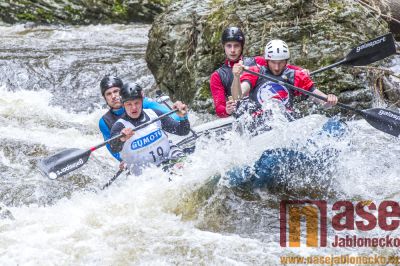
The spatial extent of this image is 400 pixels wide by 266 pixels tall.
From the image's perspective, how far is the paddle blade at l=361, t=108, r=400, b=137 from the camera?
21.3 ft

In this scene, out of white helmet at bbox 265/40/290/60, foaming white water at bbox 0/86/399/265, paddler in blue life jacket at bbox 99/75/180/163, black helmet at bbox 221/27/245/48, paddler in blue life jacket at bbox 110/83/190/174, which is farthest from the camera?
black helmet at bbox 221/27/245/48

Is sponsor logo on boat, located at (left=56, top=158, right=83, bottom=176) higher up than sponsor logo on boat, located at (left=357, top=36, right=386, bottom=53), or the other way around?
sponsor logo on boat, located at (left=357, top=36, right=386, bottom=53)

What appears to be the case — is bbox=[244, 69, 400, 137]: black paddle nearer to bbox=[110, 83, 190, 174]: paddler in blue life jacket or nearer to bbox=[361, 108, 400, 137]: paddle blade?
bbox=[361, 108, 400, 137]: paddle blade

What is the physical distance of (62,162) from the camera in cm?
631

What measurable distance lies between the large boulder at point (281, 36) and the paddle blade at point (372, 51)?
49.2 inches

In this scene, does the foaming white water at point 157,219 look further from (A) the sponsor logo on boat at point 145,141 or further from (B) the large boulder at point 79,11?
(B) the large boulder at point 79,11

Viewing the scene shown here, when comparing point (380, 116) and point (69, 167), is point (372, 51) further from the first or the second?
point (69, 167)

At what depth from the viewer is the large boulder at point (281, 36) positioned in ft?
28.1

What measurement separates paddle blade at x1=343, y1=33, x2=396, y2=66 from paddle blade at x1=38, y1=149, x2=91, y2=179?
312 cm

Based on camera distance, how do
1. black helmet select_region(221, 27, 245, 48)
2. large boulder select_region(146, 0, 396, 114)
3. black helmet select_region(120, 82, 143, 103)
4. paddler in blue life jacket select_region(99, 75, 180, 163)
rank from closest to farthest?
1. black helmet select_region(120, 82, 143, 103)
2. paddler in blue life jacket select_region(99, 75, 180, 163)
3. black helmet select_region(221, 27, 245, 48)
4. large boulder select_region(146, 0, 396, 114)

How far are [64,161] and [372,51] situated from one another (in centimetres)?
360

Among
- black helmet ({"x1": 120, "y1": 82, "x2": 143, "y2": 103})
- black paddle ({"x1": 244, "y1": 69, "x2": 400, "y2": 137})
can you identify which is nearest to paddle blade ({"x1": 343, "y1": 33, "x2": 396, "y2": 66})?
black paddle ({"x1": 244, "y1": 69, "x2": 400, "y2": 137})

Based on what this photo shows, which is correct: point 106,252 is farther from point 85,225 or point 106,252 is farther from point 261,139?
point 261,139

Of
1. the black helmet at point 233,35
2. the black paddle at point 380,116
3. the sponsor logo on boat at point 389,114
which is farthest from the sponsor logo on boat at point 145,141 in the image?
the sponsor logo on boat at point 389,114
